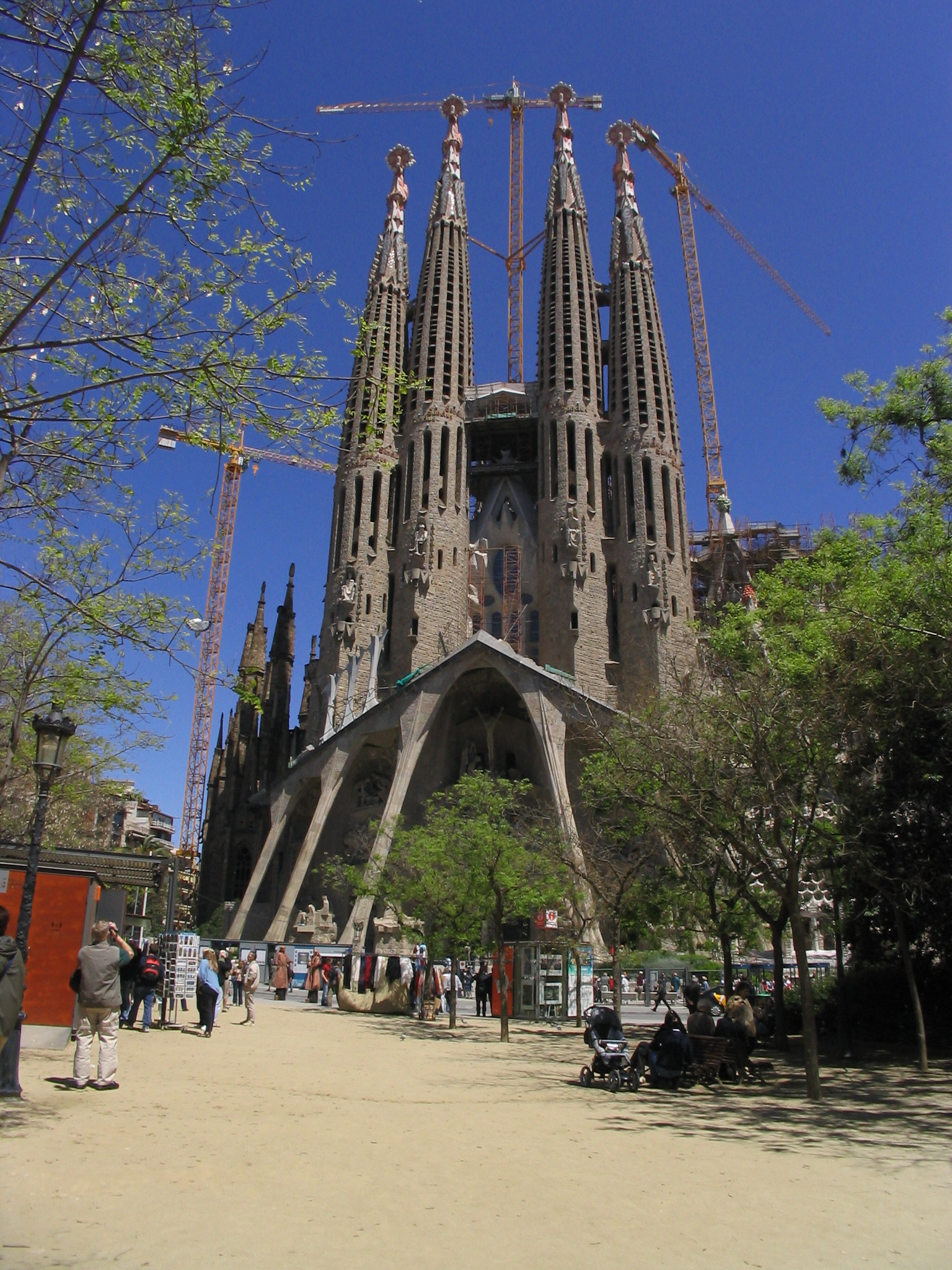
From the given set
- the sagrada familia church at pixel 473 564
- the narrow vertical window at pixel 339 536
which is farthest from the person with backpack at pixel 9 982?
the narrow vertical window at pixel 339 536

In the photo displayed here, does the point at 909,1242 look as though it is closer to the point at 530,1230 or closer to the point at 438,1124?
the point at 530,1230

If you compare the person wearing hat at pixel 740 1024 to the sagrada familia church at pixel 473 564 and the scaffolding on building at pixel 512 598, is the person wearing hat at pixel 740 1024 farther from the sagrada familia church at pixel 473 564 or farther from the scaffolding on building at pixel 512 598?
the scaffolding on building at pixel 512 598

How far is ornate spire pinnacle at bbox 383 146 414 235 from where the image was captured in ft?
169

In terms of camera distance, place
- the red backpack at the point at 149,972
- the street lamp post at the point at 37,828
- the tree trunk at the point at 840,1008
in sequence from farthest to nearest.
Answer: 1. the tree trunk at the point at 840,1008
2. the red backpack at the point at 149,972
3. the street lamp post at the point at 37,828

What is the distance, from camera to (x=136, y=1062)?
933cm

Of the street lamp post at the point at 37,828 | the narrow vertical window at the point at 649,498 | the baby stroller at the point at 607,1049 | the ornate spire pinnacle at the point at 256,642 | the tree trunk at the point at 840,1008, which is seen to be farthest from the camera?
the ornate spire pinnacle at the point at 256,642

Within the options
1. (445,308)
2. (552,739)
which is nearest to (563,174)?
(445,308)

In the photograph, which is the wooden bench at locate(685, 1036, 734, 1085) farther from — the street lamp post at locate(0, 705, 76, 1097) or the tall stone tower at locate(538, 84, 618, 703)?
the tall stone tower at locate(538, 84, 618, 703)

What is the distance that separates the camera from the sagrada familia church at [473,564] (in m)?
36.3

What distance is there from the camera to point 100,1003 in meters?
7.08

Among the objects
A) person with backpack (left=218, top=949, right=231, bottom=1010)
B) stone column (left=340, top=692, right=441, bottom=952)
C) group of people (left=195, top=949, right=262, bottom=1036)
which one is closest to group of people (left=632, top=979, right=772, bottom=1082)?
group of people (left=195, top=949, right=262, bottom=1036)

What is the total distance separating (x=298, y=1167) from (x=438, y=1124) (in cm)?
193

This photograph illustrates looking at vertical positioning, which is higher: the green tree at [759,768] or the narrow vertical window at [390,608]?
the narrow vertical window at [390,608]

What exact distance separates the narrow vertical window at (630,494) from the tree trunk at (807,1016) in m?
33.0
